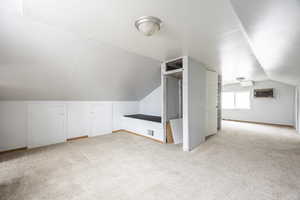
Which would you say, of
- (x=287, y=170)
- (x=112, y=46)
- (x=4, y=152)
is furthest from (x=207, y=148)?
(x=4, y=152)

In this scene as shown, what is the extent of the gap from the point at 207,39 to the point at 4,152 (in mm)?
4813

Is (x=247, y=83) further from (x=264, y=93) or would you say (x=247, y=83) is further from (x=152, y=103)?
(x=152, y=103)

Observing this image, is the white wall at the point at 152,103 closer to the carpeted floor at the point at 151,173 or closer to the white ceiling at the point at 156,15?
the carpeted floor at the point at 151,173

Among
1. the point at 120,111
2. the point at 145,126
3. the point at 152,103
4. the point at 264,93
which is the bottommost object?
the point at 145,126

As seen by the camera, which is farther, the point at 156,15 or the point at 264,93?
the point at 264,93

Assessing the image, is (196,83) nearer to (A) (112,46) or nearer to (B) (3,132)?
(A) (112,46)

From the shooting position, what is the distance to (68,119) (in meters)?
3.70

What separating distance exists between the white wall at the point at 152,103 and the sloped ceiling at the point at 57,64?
1012 mm

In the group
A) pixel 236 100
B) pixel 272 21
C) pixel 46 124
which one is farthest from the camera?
pixel 236 100

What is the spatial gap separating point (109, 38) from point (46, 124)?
2.93 meters

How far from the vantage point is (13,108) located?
295cm

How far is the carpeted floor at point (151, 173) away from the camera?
1537 millimetres

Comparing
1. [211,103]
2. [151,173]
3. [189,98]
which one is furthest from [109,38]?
[211,103]

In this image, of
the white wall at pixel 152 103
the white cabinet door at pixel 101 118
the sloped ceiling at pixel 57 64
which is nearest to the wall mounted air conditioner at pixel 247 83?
the white wall at pixel 152 103
